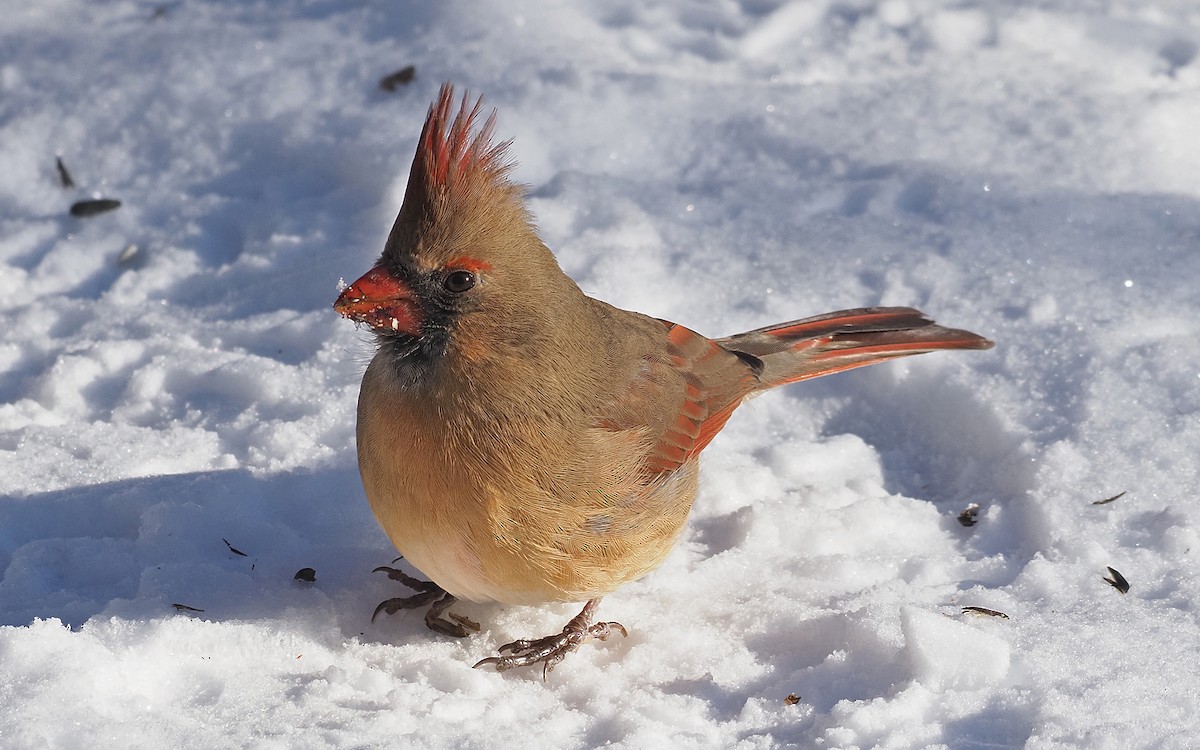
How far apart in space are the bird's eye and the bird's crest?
16cm

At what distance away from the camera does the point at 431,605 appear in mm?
2713

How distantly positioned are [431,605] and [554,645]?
304 mm

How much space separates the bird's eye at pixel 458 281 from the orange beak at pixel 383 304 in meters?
0.07

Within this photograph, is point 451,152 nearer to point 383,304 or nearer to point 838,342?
point 383,304

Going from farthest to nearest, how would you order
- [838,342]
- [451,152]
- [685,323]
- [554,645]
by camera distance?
[685,323]
[838,342]
[554,645]
[451,152]

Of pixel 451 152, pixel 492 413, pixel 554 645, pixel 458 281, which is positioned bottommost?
pixel 554 645

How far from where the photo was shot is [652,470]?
259 centimetres

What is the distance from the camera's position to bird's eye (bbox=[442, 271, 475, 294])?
2.36 metres

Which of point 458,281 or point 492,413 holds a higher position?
point 458,281

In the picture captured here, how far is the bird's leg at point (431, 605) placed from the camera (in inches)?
105

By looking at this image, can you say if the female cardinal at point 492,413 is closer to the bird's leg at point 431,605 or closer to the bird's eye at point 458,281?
the bird's eye at point 458,281

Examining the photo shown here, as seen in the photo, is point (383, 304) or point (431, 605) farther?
point (431, 605)

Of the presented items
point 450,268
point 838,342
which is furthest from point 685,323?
point 450,268

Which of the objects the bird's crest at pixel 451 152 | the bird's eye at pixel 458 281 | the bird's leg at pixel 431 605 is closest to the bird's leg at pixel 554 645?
the bird's leg at pixel 431 605
